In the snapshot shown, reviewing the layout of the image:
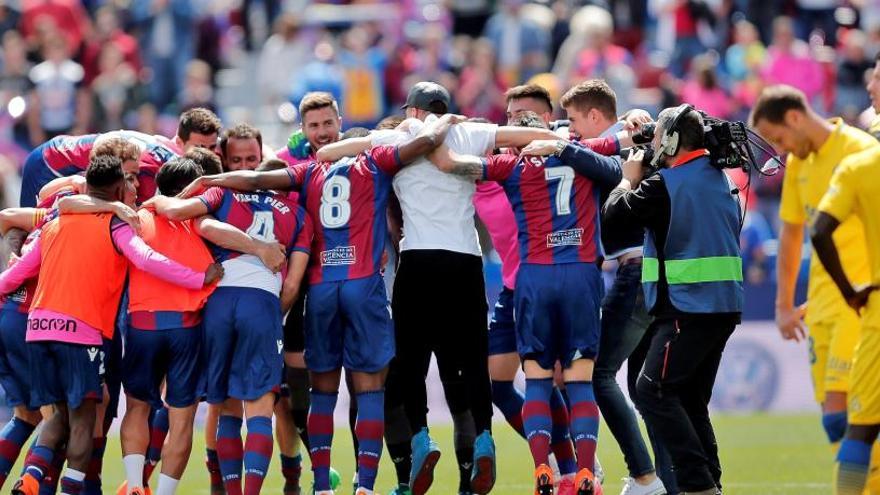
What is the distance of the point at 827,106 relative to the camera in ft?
76.1

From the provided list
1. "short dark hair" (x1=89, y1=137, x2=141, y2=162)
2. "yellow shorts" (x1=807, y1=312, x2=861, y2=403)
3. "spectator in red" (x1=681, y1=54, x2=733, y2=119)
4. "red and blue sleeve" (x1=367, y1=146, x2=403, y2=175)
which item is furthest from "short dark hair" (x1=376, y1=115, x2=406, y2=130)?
"spectator in red" (x1=681, y1=54, x2=733, y2=119)

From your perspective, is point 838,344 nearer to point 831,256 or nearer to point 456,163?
point 831,256

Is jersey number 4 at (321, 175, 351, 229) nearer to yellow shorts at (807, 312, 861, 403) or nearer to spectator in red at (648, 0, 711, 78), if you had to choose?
yellow shorts at (807, 312, 861, 403)

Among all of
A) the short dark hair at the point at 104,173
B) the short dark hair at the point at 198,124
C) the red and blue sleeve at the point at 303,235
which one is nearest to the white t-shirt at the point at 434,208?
the red and blue sleeve at the point at 303,235

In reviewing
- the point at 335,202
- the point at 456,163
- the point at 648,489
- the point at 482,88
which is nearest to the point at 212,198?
the point at 335,202

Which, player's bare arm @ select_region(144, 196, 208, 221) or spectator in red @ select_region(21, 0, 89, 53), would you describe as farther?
spectator in red @ select_region(21, 0, 89, 53)

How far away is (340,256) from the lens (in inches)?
428

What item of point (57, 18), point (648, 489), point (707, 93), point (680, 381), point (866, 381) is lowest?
point (648, 489)

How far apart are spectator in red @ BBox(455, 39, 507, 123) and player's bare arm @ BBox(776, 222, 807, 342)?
44.0ft

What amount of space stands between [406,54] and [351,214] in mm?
14144

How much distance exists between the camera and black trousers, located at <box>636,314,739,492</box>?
1017 centimetres

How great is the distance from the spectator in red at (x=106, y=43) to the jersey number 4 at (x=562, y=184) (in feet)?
48.8

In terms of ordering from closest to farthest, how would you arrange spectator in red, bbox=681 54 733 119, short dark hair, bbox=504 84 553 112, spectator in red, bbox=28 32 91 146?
short dark hair, bbox=504 84 553 112 → spectator in red, bbox=681 54 733 119 → spectator in red, bbox=28 32 91 146

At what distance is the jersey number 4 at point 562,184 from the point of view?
432 inches
